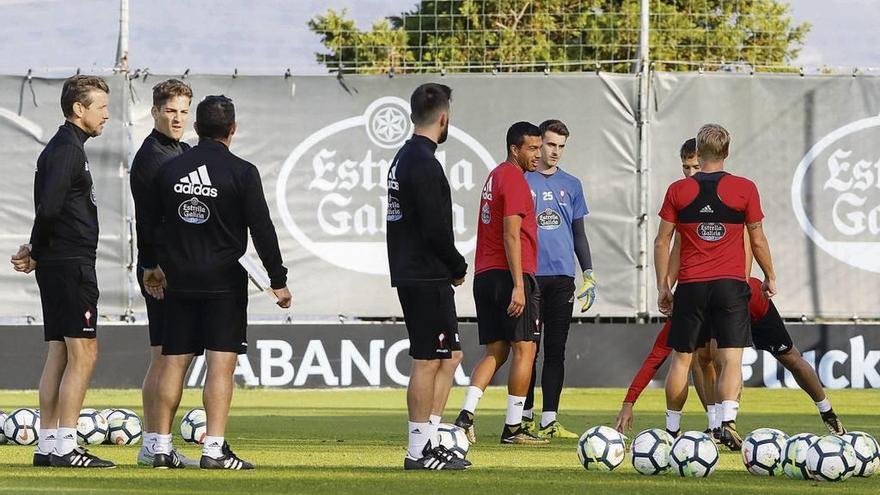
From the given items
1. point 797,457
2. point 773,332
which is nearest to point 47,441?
point 797,457

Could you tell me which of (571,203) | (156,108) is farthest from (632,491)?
(571,203)

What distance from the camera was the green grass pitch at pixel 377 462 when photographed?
294 inches

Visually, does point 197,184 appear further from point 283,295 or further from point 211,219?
point 283,295

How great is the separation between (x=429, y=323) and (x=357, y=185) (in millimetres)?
9929

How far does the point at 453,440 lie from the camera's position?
344 inches

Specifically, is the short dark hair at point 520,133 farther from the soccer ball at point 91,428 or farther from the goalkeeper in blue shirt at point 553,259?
the soccer ball at point 91,428

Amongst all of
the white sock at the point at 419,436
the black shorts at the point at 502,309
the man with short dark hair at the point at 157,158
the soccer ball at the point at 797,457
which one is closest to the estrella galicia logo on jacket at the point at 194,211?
the man with short dark hair at the point at 157,158

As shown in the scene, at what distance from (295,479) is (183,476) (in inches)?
22.7

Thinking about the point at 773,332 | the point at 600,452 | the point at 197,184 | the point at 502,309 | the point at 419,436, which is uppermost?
the point at 197,184

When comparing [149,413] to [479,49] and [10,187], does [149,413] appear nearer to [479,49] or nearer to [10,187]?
[10,187]

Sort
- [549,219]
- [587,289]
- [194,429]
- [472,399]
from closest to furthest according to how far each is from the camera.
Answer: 1. [194,429]
2. [472,399]
3. [549,219]
4. [587,289]

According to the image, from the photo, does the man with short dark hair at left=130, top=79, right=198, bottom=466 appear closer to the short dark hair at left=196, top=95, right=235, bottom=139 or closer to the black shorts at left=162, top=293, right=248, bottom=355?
the black shorts at left=162, top=293, right=248, bottom=355

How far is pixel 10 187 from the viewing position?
57.9 feet

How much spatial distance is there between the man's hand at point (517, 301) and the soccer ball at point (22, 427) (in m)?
3.26
